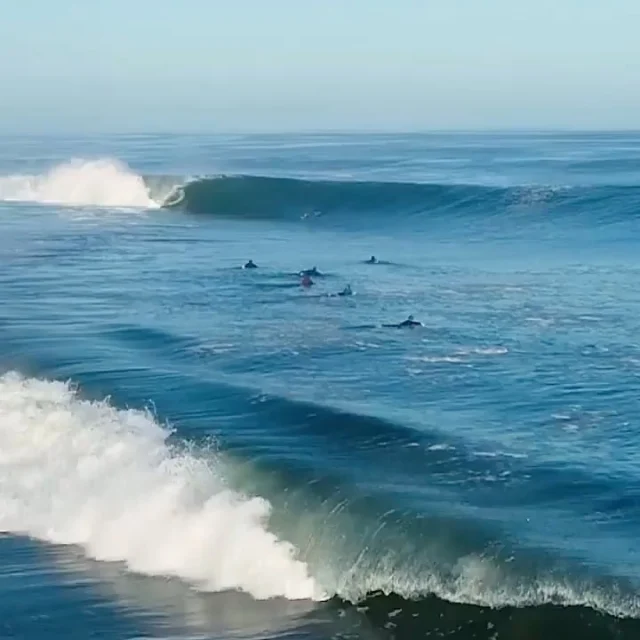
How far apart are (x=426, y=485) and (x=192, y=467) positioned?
3090 millimetres

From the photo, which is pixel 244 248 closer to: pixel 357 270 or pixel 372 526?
pixel 357 270

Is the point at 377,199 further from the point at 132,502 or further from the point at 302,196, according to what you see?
the point at 132,502

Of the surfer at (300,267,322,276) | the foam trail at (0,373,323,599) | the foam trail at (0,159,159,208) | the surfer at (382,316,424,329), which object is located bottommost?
the foam trail at (0,373,323,599)

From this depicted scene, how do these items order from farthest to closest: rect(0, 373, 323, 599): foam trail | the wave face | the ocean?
the wave face < rect(0, 373, 323, 599): foam trail < the ocean

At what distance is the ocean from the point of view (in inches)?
468

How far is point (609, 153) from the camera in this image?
7625 cm

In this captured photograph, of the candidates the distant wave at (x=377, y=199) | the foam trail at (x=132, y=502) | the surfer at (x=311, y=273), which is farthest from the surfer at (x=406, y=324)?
the distant wave at (x=377, y=199)

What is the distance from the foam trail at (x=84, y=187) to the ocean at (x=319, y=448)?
23536 mm

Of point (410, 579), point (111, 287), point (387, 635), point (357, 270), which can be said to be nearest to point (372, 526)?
point (410, 579)

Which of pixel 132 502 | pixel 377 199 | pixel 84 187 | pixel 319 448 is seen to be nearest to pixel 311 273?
Answer: pixel 319 448

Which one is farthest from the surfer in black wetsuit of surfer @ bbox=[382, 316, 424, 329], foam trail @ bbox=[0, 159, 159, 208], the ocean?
foam trail @ bbox=[0, 159, 159, 208]

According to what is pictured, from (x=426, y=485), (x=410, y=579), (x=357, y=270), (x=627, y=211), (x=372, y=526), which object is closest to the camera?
(x=410, y=579)

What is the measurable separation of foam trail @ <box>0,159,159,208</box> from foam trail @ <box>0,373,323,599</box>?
1556 inches

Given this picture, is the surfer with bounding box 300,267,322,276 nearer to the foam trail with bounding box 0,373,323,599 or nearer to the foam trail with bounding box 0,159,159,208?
the foam trail with bounding box 0,373,323,599
